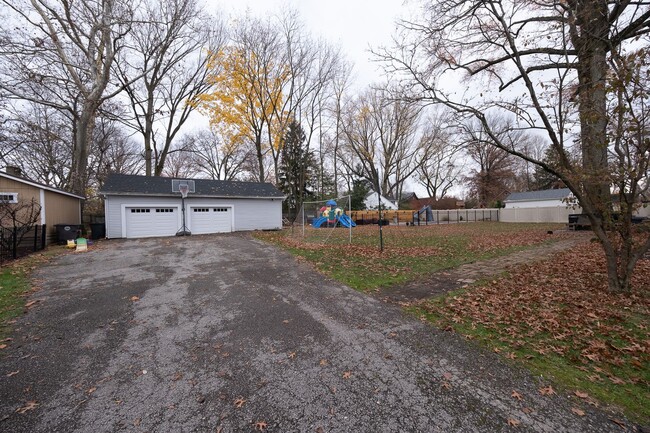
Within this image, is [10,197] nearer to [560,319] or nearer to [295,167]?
[560,319]

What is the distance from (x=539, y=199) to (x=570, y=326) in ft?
125

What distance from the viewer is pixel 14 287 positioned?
5527 millimetres

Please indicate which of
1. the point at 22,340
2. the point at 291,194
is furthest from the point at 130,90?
the point at 22,340

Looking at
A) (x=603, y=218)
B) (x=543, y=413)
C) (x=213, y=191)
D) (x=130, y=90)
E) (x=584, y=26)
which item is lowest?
(x=543, y=413)

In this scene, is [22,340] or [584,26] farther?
[584,26]

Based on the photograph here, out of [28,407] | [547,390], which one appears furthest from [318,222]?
[28,407]

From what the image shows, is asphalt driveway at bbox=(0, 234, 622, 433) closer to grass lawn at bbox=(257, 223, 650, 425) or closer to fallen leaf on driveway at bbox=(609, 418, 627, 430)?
fallen leaf on driveway at bbox=(609, 418, 627, 430)

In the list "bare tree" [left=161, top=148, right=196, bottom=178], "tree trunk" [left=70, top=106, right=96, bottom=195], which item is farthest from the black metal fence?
"bare tree" [left=161, top=148, right=196, bottom=178]

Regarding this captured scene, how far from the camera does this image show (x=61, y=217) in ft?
44.5

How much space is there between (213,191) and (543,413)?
60.2 feet

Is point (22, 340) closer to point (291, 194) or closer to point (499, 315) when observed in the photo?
point (499, 315)

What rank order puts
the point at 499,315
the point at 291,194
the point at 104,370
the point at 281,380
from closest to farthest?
the point at 281,380 < the point at 104,370 < the point at 499,315 < the point at 291,194

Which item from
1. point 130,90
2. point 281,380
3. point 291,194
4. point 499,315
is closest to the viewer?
point 281,380

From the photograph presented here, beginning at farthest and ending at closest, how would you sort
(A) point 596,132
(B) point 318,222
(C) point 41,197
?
(B) point 318,222 < (C) point 41,197 < (A) point 596,132
